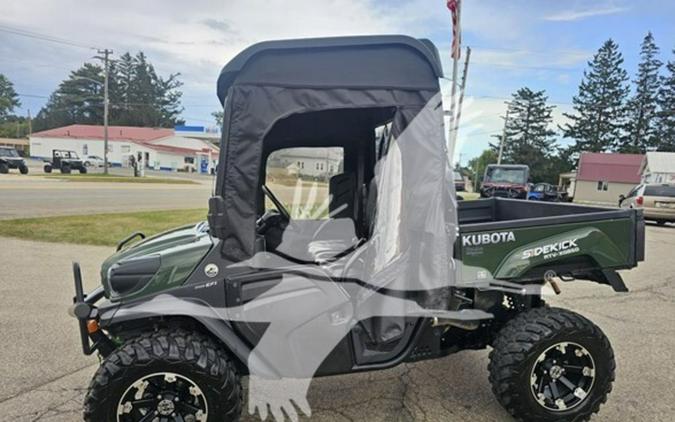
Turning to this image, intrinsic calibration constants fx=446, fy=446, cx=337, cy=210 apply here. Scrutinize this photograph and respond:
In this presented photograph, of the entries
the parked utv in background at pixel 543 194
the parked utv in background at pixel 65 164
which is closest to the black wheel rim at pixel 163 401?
the parked utv in background at pixel 543 194

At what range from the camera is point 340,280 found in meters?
2.69

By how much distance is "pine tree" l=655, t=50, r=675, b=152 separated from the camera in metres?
54.5

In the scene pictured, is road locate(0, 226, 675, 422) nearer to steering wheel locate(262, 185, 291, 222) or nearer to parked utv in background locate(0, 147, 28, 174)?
steering wheel locate(262, 185, 291, 222)

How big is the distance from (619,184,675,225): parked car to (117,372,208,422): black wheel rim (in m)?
16.0

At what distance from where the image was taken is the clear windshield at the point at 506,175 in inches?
942

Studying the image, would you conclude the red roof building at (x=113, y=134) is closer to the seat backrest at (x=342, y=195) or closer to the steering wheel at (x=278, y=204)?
the seat backrest at (x=342, y=195)

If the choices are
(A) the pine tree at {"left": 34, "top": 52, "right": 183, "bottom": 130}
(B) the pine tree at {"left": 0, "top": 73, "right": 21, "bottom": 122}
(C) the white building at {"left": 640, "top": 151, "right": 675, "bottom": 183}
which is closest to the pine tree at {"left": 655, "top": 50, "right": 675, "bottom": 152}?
(C) the white building at {"left": 640, "top": 151, "right": 675, "bottom": 183}

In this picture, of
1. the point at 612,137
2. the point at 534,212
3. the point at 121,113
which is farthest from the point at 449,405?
the point at 121,113

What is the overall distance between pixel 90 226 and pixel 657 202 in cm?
1681

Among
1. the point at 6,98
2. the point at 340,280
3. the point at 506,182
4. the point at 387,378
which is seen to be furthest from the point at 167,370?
the point at 6,98

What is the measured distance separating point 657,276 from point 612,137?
197 feet

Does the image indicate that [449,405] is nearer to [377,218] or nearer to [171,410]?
[377,218]

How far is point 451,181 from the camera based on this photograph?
2.74 meters

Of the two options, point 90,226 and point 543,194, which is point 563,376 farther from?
point 543,194
